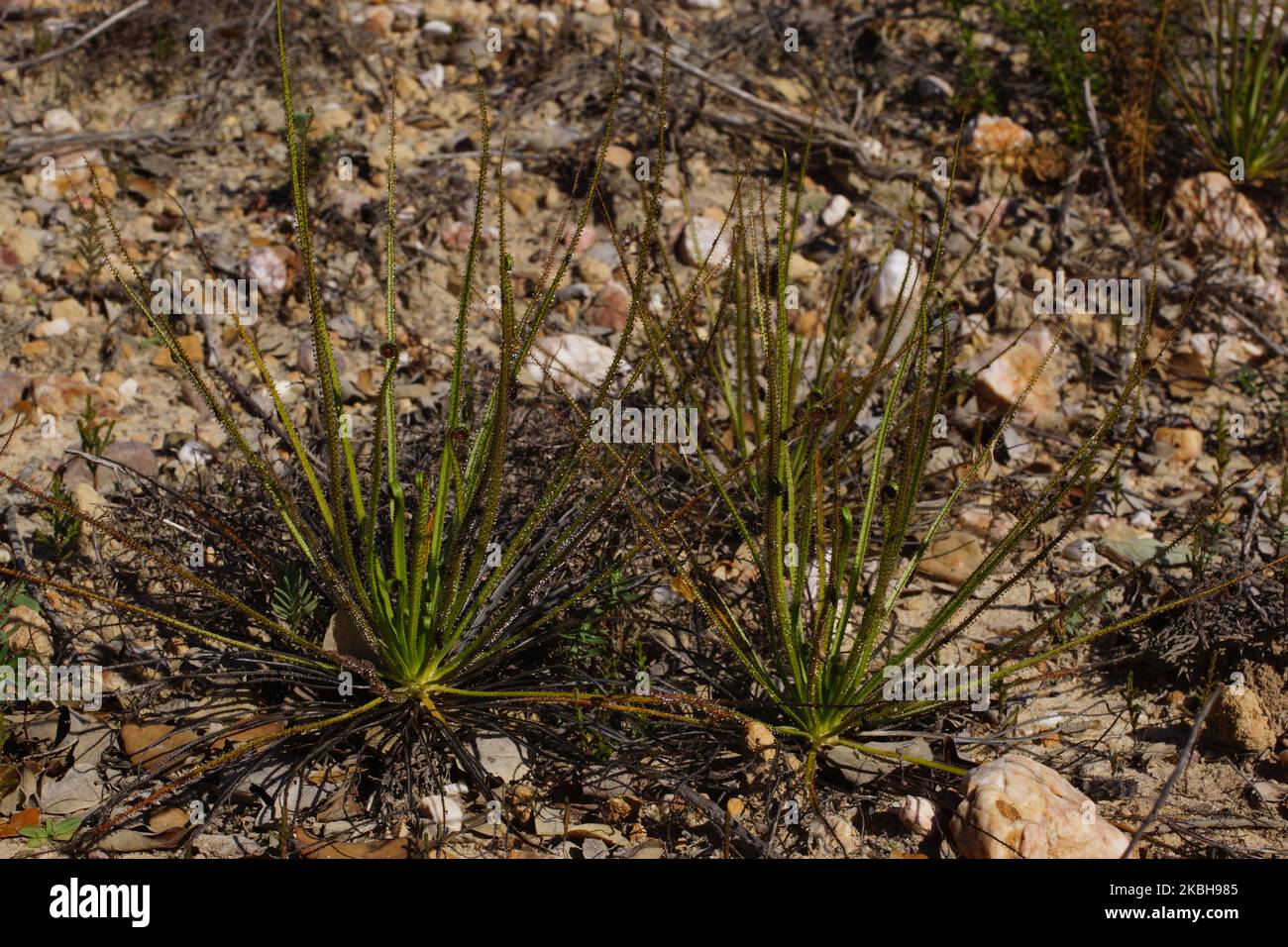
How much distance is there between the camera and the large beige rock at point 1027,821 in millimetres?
2189

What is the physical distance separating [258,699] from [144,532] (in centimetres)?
63

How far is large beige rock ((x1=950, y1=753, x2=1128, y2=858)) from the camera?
7.18 feet

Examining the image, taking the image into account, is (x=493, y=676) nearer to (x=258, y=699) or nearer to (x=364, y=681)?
(x=364, y=681)

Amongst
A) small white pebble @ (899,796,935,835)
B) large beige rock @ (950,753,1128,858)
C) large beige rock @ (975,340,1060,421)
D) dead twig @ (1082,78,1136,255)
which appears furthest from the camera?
dead twig @ (1082,78,1136,255)

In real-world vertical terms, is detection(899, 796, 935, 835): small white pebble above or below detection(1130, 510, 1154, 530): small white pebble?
below

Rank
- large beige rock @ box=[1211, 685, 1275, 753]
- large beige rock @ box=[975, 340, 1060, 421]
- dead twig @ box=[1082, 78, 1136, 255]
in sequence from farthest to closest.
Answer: dead twig @ box=[1082, 78, 1136, 255] < large beige rock @ box=[975, 340, 1060, 421] < large beige rock @ box=[1211, 685, 1275, 753]

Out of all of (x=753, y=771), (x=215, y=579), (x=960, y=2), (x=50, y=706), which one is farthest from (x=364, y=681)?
(x=960, y=2)

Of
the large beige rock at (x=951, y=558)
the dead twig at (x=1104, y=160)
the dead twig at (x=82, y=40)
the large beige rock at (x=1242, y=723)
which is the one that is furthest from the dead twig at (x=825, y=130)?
the large beige rock at (x=1242, y=723)

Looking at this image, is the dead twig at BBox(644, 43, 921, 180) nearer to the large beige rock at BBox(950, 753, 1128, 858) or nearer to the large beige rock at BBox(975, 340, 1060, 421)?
the large beige rock at BBox(975, 340, 1060, 421)

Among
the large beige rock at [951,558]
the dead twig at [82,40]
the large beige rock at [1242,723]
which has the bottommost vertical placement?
the large beige rock at [1242,723]

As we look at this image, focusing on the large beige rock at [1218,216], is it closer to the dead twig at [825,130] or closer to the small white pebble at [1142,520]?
the dead twig at [825,130]

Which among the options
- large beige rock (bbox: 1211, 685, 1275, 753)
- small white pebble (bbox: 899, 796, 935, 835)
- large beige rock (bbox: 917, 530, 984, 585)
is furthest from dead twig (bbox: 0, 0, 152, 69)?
large beige rock (bbox: 1211, 685, 1275, 753)

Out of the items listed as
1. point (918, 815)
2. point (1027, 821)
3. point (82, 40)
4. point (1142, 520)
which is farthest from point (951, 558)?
point (82, 40)

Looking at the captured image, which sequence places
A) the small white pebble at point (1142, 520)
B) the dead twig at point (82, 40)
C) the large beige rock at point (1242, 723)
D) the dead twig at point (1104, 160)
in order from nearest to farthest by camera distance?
the large beige rock at point (1242, 723), the small white pebble at point (1142, 520), the dead twig at point (1104, 160), the dead twig at point (82, 40)
